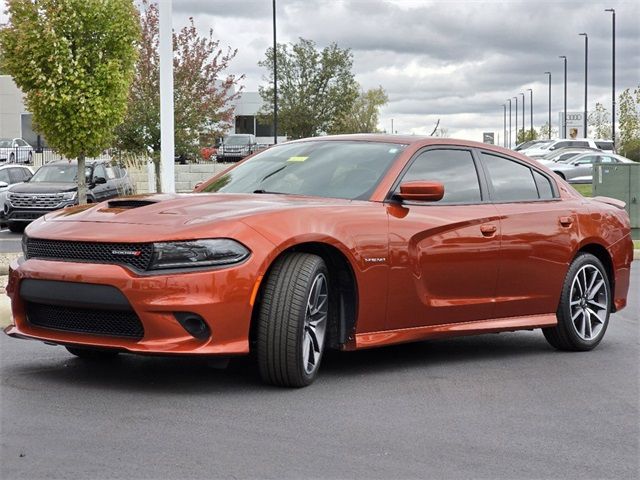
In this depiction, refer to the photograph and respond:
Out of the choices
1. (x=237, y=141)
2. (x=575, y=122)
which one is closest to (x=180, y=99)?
Result: (x=237, y=141)

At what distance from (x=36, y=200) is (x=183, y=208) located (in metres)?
19.5

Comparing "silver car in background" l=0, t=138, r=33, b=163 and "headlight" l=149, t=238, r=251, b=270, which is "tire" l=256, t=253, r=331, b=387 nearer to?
"headlight" l=149, t=238, r=251, b=270

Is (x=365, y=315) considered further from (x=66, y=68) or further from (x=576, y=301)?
(x=66, y=68)

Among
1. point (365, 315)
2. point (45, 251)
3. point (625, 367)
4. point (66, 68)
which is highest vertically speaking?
point (66, 68)

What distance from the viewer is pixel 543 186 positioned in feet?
27.7

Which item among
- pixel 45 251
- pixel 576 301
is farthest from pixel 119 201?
pixel 576 301

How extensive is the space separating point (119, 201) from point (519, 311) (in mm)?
2928

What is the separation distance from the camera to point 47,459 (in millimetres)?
4828

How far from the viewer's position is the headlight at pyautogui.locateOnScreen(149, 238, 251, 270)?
5.94 metres

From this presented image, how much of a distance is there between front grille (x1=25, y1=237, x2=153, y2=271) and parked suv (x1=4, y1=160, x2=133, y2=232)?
18574mm

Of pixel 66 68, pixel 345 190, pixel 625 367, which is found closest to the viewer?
pixel 345 190

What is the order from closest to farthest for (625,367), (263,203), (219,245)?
(219,245), (263,203), (625,367)

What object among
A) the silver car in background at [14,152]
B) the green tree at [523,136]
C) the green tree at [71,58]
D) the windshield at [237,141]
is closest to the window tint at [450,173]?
the green tree at [71,58]

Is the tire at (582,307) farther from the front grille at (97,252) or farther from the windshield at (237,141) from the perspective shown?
the windshield at (237,141)
